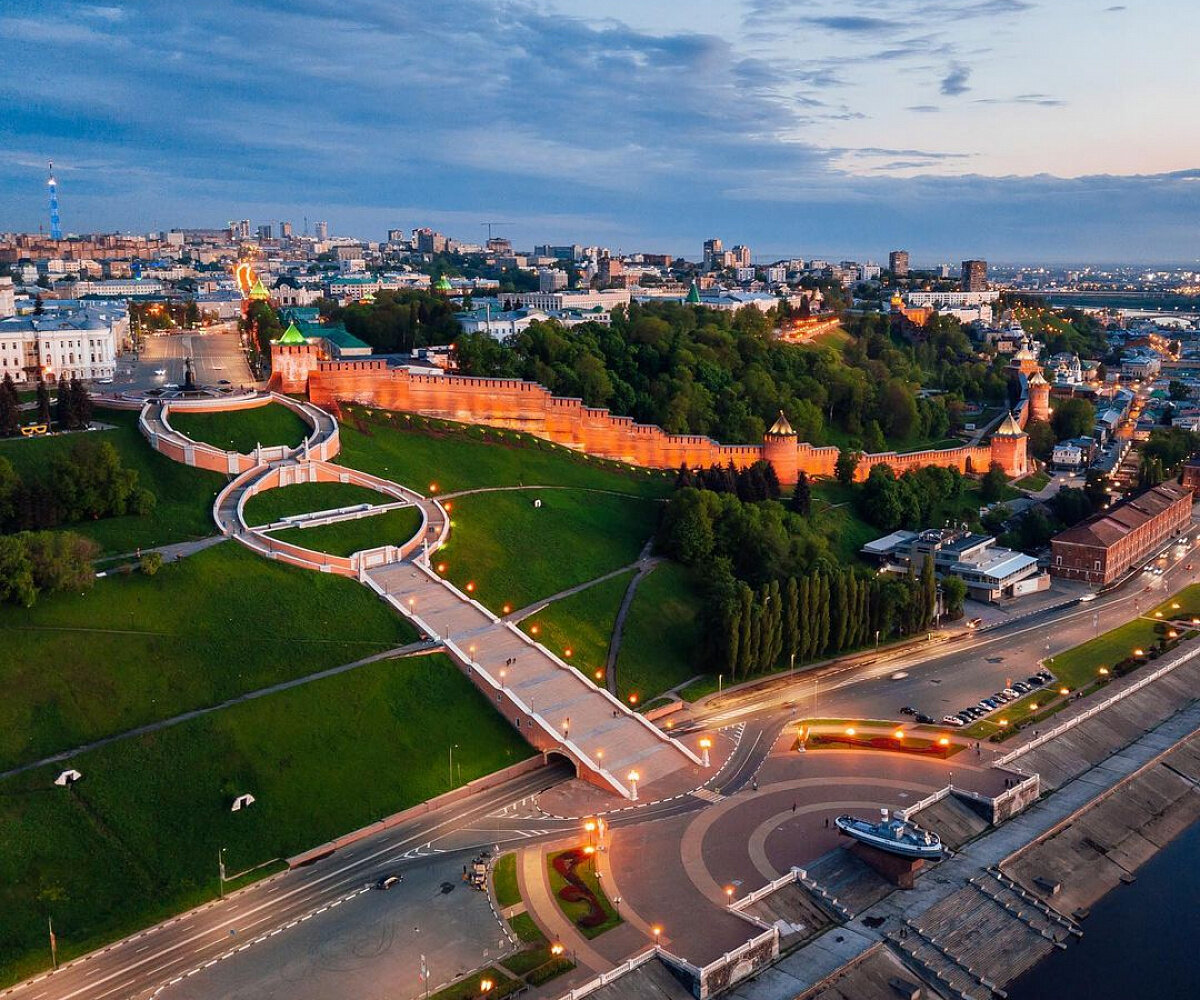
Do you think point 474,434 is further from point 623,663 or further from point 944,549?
point 944,549

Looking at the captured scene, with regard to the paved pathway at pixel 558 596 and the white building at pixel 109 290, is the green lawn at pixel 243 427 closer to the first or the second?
the paved pathway at pixel 558 596

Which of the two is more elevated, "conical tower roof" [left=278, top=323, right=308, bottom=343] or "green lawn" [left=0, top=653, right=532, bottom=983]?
"conical tower roof" [left=278, top=323, right=308, bottom=343]

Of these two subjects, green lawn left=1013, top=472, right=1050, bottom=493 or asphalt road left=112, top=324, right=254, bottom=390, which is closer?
asphalt road left=112, top=324, right=254, bottom=390

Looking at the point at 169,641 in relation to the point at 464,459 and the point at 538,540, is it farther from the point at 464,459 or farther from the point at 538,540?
the point at 464,459

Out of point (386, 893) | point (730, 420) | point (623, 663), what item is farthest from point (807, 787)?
point (730, 420)

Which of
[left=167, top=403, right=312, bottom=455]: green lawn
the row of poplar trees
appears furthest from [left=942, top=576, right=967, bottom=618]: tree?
[left=167, top=403, right=312, bottom=455]: green lawn

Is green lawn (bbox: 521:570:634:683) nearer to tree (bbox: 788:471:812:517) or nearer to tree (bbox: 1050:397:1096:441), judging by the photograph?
tree (bbox: 788:471:812:517)

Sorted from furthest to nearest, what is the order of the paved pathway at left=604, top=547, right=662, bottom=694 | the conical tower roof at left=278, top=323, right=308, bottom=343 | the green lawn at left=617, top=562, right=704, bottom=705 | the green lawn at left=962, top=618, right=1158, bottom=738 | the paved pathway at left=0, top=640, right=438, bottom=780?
the conical tower roof at left=278, top=323, right=308, bottom=343, the green lawn at left=617, top=562, right=704, bottom=705, the paved pathway at left=604, top=547, right=662, bottom=694, the green lawn at left=962, top=618, right=1158, bottom=738, the paved pathway at left=0, top=640, right=438, bottom=780

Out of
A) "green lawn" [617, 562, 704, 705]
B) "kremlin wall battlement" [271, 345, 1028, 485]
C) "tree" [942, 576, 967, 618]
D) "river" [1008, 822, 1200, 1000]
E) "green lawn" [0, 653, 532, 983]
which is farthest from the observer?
"kremlin wall battlement" [271, 345, 1028, 485]
